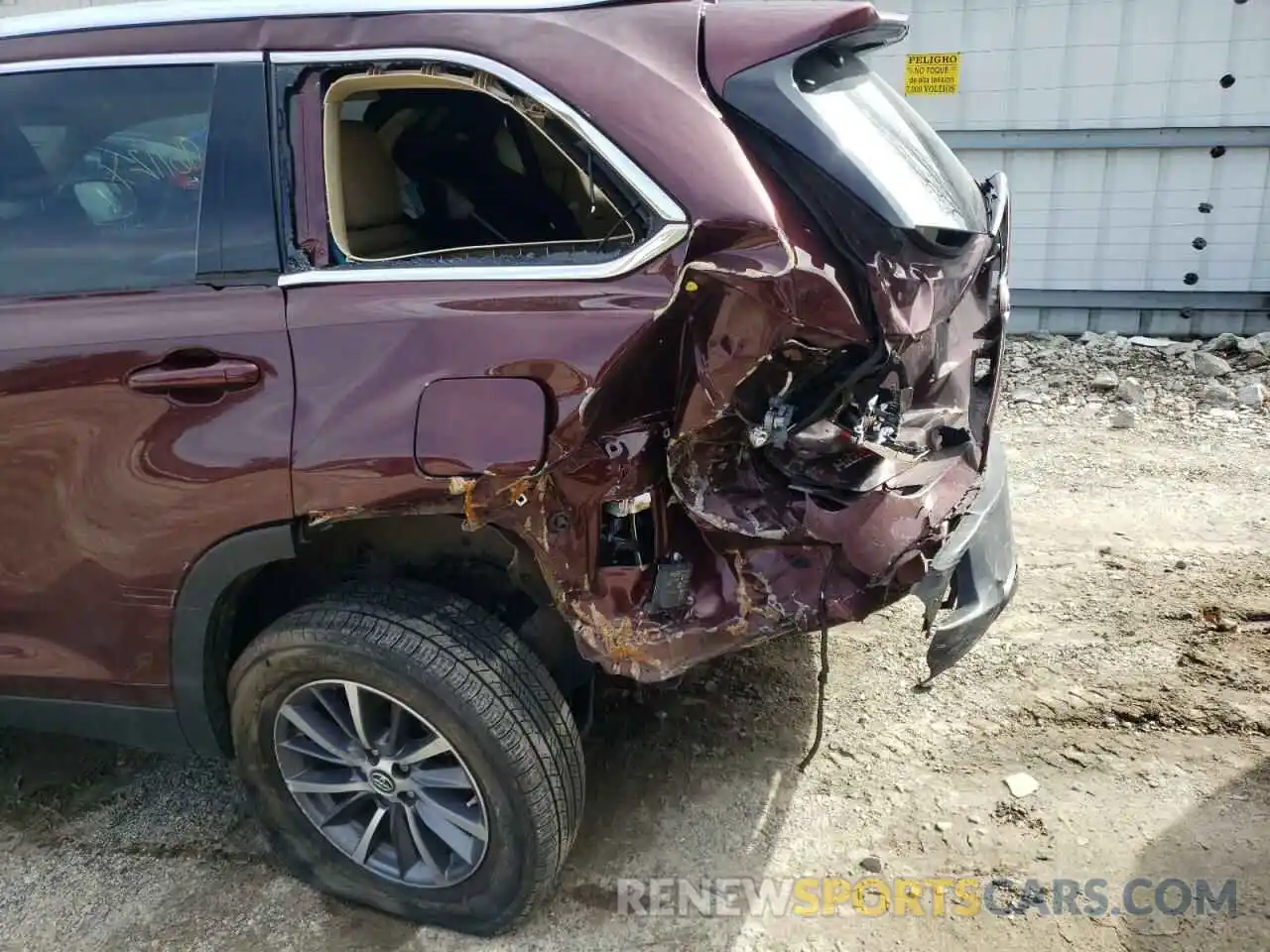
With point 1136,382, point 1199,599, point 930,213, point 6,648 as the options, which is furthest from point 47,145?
point 1136,382

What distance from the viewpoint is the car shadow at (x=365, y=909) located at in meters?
2.43

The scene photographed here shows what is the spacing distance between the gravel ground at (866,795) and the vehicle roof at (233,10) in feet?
6.09

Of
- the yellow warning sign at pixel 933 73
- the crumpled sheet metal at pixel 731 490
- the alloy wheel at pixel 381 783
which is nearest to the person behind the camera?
the crumpled sheet metal at pixel 731 490

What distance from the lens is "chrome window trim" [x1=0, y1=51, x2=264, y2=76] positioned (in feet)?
7.23

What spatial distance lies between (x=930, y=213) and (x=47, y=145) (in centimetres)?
208

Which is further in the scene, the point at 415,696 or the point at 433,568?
the point at 433,568

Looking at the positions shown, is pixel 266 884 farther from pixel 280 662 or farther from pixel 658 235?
pixel 658 235

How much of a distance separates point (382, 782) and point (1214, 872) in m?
2.03

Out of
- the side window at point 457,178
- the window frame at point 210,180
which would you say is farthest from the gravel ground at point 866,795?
the window frame at point 210,180

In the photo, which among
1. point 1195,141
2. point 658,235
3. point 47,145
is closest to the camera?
point 658,235

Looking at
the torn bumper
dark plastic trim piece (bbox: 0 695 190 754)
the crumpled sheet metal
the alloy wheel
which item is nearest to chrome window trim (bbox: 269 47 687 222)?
the crumpled sheet metal

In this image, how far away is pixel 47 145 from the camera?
7.86 feet

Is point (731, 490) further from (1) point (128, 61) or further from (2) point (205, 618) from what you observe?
(1) point (128, 61)

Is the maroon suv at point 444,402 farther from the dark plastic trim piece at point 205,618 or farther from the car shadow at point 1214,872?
the car shadow at point 1214,872
